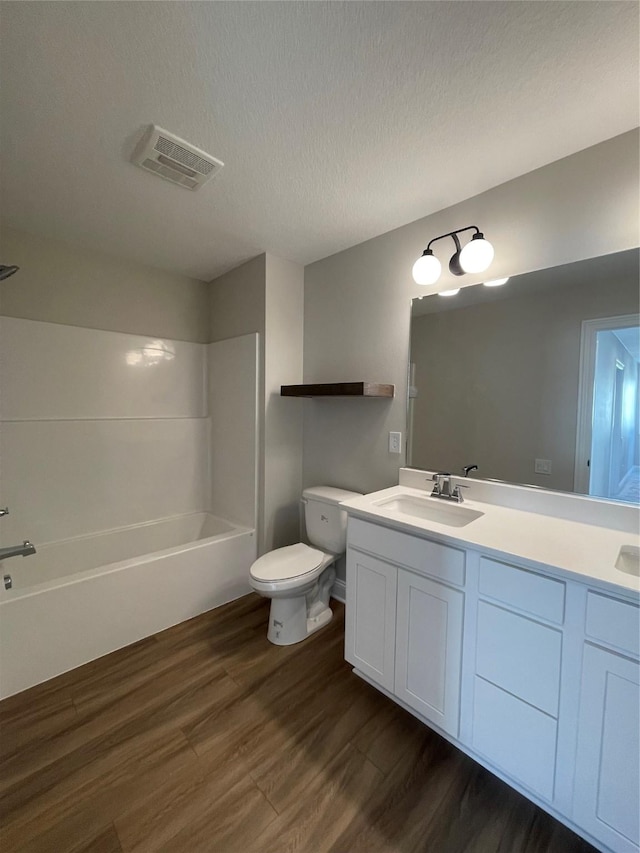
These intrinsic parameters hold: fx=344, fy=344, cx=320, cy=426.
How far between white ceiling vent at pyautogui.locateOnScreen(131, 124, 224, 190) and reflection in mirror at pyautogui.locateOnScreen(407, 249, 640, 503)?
4.00 feet

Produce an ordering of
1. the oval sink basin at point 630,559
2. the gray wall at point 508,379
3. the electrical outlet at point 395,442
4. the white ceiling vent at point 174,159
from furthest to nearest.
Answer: the electrical outlet at point 395,442 < the gray wall at point 508,379 < the white ceiling vent at point 174,159 < the oval sink basin at point 630,559

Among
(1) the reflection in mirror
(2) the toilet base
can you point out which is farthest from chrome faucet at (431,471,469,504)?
(2) the toilet base

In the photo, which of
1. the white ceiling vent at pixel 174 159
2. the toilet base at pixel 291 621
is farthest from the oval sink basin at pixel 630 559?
the white ceiling vent at pixel 174 159

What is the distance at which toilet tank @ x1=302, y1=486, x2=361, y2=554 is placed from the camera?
2.06 m

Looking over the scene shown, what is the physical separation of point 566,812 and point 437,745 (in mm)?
440

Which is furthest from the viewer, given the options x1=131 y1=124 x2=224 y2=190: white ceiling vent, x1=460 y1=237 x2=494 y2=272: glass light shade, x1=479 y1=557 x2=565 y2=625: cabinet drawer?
x1=460 y1=237 x2=494 y2=272: glass light shade

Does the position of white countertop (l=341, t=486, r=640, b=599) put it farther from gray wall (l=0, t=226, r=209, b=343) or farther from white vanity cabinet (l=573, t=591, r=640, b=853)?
gray wall (l=0, t=226, r=209, b=343)

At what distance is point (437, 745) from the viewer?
1.35 meters

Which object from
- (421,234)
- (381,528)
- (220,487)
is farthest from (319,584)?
(421,234)

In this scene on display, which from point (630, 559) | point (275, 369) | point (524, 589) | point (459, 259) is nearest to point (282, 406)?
point (275, 369)

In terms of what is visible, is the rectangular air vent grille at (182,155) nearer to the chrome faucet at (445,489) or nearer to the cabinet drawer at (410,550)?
the cabinet drawer at (410,550)

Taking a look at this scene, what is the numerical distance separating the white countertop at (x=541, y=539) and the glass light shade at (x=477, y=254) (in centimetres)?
112

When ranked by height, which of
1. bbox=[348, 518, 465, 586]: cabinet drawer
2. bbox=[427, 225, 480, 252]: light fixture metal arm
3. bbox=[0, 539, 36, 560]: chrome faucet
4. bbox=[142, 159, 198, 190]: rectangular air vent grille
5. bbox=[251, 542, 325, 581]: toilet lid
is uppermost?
bbox=[142, 159, 198, 190]: rectangular air vent grille

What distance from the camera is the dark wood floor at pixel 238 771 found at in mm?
1056
